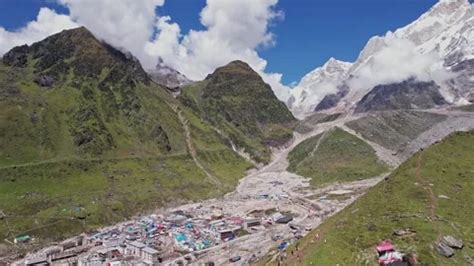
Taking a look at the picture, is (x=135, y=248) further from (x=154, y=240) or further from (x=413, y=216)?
(x=413, y=216)

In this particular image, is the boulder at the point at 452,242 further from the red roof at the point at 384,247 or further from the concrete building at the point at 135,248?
the concrete building at the point at 135,248

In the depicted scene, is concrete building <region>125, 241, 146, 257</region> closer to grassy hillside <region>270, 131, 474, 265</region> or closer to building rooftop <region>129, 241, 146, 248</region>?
building rooftop <region>129, 241, 146, 248</region>

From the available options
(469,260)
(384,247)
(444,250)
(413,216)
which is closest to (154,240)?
(413,216)

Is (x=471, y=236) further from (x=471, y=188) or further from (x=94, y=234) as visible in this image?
(x=94, y=234)

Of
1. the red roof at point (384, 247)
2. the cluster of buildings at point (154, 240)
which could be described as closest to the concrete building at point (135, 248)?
the cluster of buildings at point (154, 240)

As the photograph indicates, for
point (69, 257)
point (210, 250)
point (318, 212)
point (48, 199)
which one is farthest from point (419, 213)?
point (48, 199)

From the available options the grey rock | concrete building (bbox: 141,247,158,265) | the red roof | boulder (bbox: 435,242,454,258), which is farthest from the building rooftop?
the grey rock
